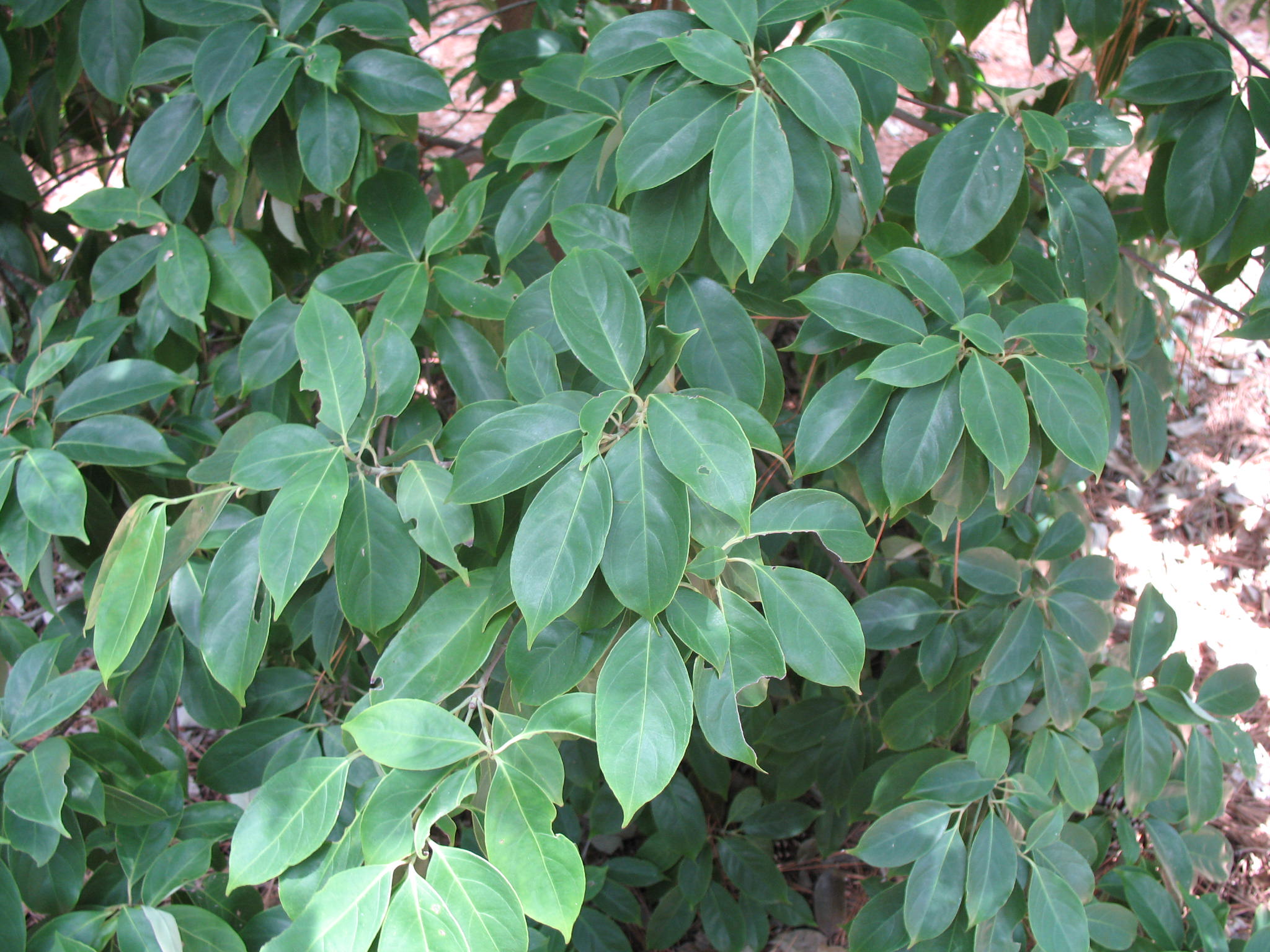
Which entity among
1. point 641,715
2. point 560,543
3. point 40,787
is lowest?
point 40,787

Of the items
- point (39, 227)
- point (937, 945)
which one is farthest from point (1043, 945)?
point (39, 227)

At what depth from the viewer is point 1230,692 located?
1.26 metres

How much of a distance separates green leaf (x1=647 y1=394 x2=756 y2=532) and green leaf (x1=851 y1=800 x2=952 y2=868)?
0.57 meters

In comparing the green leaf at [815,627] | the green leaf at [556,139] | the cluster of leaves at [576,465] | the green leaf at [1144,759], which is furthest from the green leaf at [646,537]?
the green leaf at [1144,759]

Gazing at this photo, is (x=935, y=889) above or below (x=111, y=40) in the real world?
below

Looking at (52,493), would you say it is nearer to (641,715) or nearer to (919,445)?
(641,715)

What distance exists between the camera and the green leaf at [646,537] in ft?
2.13

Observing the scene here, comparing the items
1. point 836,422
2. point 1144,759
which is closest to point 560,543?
point 836,422

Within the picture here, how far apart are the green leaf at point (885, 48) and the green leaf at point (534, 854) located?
2.18 ft

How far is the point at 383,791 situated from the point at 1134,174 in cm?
344

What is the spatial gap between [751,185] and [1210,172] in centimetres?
58

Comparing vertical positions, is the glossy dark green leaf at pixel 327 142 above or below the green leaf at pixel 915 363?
above

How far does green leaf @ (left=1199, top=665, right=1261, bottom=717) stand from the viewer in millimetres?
1256

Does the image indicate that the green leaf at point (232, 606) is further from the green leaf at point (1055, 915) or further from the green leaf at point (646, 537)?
the green leaf at point (1055, 915)
